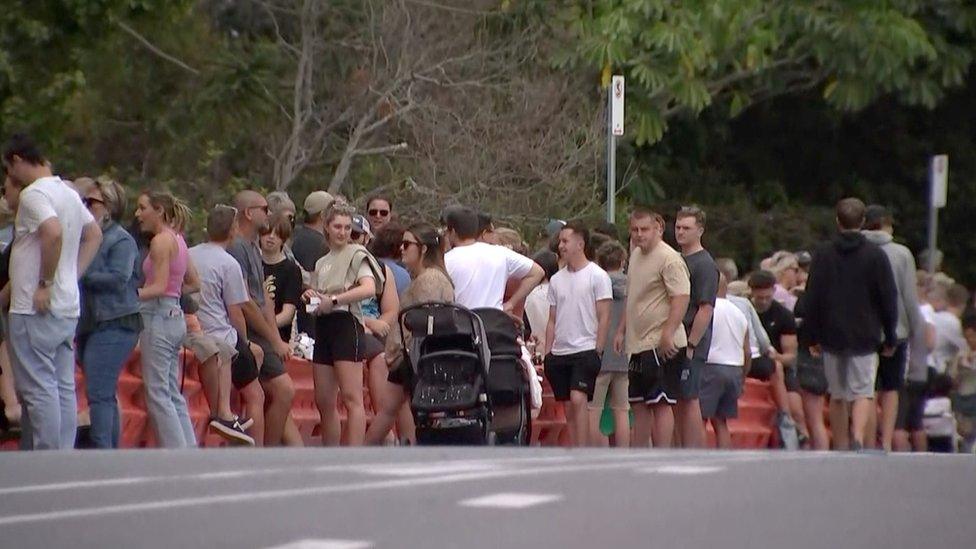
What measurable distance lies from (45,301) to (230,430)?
1889 mm

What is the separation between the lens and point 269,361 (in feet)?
43.0

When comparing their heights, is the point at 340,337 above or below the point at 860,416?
above

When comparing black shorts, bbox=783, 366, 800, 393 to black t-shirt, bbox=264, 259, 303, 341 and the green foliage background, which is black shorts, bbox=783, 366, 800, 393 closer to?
the green foliage background

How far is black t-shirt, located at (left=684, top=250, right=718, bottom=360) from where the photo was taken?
556 inches

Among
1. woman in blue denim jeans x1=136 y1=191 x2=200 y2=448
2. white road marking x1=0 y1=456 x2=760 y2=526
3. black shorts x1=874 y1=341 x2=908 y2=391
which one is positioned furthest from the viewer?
black shorts x1=874 y1=341 x2=908 y2=391

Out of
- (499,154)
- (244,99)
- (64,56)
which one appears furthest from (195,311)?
(244,99)

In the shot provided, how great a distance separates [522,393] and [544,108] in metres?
10.0

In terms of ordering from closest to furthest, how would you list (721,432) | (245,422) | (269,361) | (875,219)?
(245,422) → (269,361) → (875,219) → (721,432)

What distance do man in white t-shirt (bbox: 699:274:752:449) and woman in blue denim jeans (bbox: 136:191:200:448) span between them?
475cm

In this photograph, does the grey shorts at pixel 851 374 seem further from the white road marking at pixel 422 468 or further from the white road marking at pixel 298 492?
the white road marking at pixel 422 468

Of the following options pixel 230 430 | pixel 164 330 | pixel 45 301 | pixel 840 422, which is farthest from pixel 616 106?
pixel 45 301

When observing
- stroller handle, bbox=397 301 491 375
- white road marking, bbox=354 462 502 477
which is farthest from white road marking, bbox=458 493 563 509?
stroller handle, bbox=397 301 491 375

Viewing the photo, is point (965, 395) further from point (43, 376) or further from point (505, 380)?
point (43, 376)

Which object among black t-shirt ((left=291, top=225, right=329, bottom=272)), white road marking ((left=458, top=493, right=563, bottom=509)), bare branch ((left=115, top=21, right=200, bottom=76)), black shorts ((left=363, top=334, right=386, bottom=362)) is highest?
bare branch ((left=115, top=21, right=200, bottom=76))
